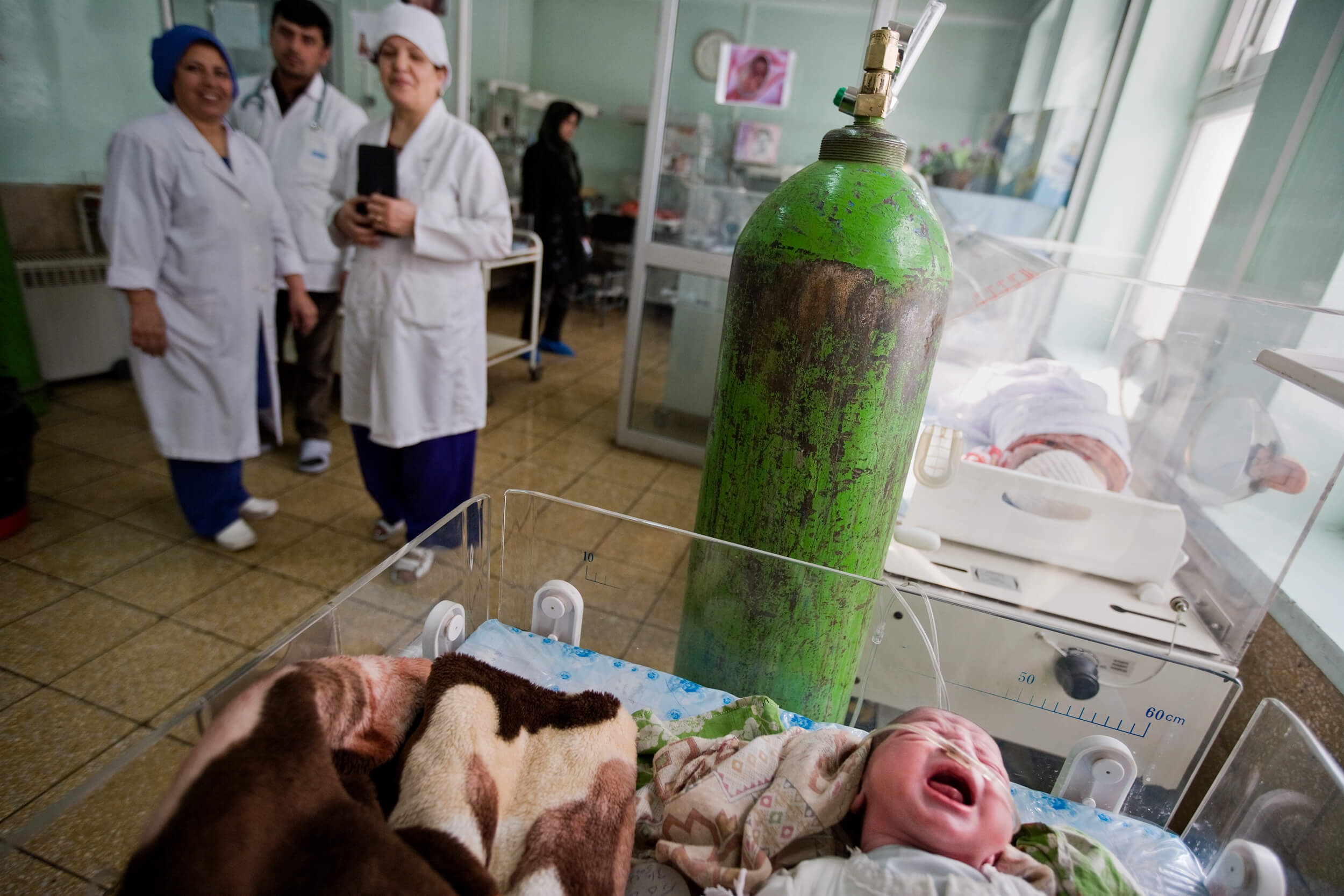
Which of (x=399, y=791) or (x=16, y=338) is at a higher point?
(x=399, y=791)

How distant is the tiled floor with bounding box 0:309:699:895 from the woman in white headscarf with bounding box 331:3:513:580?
1.74 feet

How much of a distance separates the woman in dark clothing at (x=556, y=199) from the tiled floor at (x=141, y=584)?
4.36 feet

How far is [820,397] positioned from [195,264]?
6.35 feet

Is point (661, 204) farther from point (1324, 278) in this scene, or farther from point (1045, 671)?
point (1045, 671)

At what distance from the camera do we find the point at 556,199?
4.36 m

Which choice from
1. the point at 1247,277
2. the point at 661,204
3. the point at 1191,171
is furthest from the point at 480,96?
the point at 1247,277

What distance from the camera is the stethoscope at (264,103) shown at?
2.82m

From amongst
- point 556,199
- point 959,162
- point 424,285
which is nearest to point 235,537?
point 424,285

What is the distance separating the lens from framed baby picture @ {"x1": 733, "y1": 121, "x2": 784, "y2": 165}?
10.3 ft

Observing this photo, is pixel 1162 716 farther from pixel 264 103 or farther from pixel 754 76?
pixel 264 103

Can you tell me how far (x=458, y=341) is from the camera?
2.12 metres

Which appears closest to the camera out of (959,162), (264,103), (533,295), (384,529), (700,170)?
(384,529)

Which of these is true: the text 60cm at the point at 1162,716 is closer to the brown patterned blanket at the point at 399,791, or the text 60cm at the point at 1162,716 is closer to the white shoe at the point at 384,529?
the brown patterned blanket at the point at 399,791

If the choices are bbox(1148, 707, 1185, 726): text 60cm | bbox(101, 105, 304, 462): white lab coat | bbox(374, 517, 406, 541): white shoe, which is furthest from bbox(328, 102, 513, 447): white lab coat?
bbox(1148, 707, 1185, 726): text 60cm
